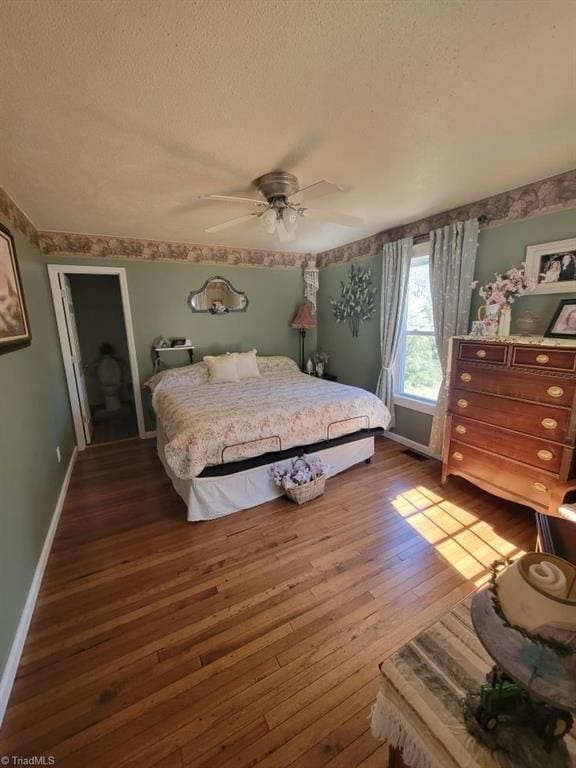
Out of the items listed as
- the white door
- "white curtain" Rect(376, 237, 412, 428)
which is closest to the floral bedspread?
"white curtain" Rect(376, 237, 412, 428)

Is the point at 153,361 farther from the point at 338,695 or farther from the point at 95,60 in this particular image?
the point at 338,695

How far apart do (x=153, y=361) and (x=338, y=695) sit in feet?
11.9

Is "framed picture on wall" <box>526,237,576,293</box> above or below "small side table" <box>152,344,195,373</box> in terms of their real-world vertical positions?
above

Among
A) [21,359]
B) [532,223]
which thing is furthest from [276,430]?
[532,223]

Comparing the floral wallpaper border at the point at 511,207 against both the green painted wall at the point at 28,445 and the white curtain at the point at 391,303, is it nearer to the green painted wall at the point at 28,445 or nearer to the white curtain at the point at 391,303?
the white curtain at the point at 391,303

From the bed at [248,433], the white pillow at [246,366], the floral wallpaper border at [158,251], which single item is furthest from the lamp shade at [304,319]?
the bed at [248,433]

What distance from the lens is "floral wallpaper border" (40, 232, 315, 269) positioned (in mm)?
3350

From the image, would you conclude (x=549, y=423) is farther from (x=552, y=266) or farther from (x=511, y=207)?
(x=511, y=207)

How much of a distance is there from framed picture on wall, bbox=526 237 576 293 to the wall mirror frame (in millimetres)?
3159

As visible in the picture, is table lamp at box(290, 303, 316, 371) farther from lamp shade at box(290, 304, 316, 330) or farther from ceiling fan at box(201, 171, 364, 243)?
ceiling fan at box(201, 171, 364, 243)

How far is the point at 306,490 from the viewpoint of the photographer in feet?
8.24

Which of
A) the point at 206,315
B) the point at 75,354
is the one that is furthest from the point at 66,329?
the point at 206,315

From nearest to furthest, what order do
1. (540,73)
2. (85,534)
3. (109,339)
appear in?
1. (540,73)
2. (85,534)
3. (109,339)

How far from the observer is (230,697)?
1272 mm
